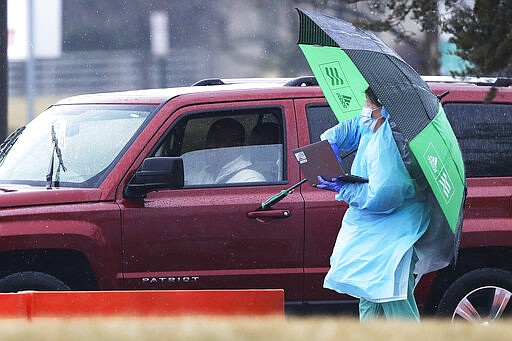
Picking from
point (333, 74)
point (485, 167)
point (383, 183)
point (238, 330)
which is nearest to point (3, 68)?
point (333, 74)

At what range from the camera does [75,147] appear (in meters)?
7.84

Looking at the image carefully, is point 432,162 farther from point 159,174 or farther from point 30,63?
point 30,63

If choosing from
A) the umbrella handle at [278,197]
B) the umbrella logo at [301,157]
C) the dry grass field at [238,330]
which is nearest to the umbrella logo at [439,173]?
the umbrella logo at [301,157]

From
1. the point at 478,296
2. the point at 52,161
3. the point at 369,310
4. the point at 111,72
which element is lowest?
the point at 478,296

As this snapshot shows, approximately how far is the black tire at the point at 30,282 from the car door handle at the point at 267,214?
44.2 inches

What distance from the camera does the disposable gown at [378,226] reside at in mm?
6582

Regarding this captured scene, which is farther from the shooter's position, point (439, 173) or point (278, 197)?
point (278, 197)

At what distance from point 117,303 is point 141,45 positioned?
3830cm

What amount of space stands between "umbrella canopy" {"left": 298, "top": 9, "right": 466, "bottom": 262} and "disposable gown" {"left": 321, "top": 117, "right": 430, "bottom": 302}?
113 mm

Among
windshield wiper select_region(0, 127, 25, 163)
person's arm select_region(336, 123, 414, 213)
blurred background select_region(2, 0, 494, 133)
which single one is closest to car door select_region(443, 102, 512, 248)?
person's arm select_region(336, 123, 414, 213)

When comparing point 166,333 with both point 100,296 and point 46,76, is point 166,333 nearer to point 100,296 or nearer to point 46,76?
point 100,296

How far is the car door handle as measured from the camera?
753 centimetres

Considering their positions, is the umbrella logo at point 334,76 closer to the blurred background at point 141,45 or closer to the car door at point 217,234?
the car door at point 217,234

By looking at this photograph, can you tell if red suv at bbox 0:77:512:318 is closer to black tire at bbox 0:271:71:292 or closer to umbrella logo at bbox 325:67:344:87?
black tire at bbox 0:271:71:292
